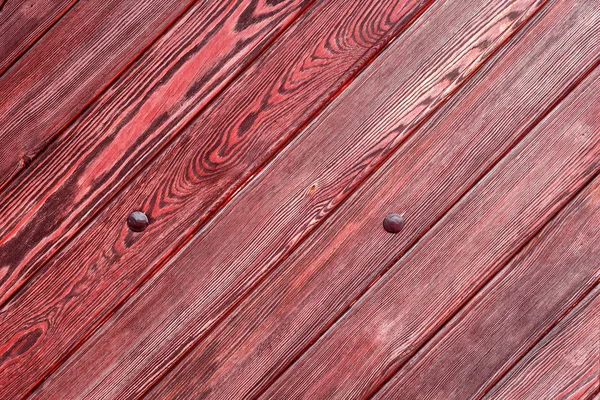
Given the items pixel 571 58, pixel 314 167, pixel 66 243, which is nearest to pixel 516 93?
pixel 571 58

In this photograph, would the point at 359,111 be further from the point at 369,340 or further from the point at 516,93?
the point at 369,340

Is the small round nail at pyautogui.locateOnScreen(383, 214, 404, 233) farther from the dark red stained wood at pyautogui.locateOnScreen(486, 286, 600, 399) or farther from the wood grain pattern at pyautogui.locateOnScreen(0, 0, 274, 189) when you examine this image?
the wood grain pattern at pyautogui.locateOnScreen(0, 0, 274, 189)

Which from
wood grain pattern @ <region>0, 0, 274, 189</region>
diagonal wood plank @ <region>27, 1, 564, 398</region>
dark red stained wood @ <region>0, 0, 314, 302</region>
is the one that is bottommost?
diagonal wood plank @ <region>27, 1, 564, 398</region>

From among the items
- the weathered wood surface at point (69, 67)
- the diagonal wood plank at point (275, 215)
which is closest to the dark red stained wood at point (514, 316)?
the diagonal wood plank at point (275, 215)

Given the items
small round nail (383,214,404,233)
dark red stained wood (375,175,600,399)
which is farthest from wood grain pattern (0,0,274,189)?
dark red stained wood (375,175,600,399)

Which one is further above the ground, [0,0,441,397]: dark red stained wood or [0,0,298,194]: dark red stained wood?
[0,0,298,194]: dark red stained wood
